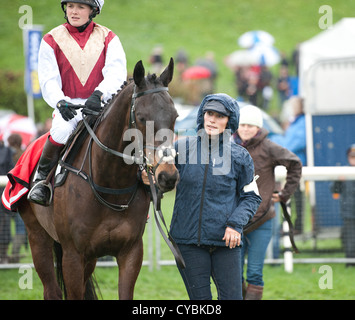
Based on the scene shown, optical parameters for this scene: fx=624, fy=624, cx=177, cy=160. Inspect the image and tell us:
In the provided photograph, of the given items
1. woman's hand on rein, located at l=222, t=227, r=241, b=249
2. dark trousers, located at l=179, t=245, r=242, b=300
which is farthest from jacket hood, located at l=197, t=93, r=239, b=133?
dark trousers, located at l=179, t=245, r=242, b=300

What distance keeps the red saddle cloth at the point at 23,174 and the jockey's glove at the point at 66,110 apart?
2.48 feet

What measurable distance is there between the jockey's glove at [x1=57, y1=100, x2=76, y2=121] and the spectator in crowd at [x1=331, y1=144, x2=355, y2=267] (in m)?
4.65

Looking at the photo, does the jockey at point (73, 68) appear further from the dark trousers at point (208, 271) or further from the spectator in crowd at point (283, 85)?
the spectator in crowd at point (283, 85)

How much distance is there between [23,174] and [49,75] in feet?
3.32

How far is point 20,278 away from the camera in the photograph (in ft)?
23.0

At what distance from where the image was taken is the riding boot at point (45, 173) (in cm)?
470

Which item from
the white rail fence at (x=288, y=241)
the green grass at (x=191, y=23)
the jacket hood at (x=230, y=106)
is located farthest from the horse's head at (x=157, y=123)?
the green grass at (x=191, y=23)

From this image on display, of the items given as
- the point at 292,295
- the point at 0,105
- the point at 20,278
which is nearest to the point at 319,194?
the point at 292,295

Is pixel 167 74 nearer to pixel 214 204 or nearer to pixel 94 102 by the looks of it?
pixel 94 102

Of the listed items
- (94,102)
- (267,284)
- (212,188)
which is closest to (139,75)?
(94,102)

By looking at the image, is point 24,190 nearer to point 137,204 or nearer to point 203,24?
point 137,204

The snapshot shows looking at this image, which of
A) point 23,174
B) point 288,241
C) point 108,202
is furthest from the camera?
point 288,241

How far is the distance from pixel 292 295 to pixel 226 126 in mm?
3240

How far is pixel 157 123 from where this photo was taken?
3.84 m
